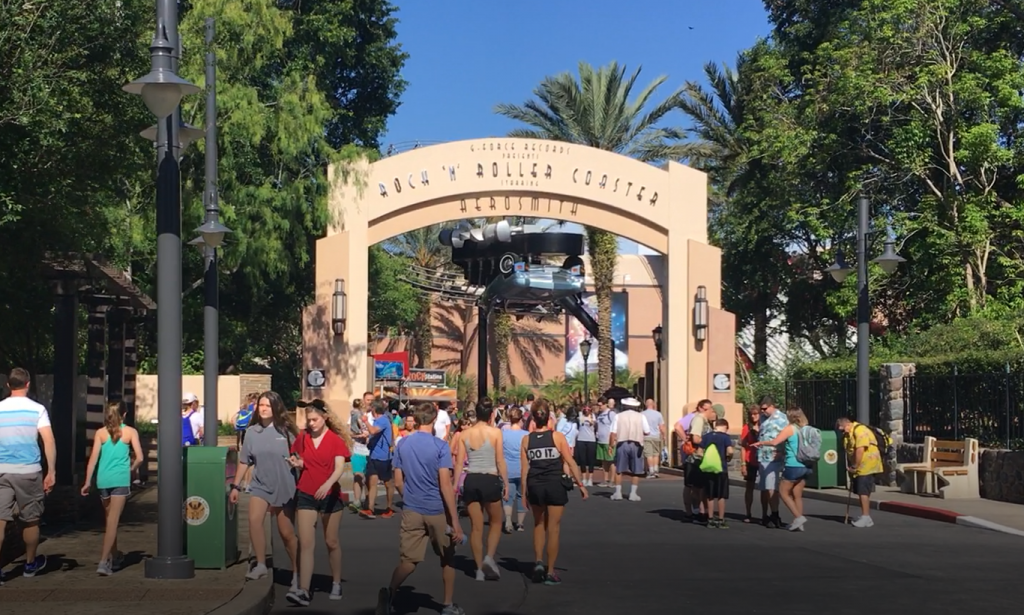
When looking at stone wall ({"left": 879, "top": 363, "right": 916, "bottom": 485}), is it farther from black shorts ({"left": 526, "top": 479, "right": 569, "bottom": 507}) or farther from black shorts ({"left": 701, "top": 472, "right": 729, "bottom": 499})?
black shorts ({"left": 526, "top": 479, "right": 569, "bottom": 507})

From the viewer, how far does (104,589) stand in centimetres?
1090

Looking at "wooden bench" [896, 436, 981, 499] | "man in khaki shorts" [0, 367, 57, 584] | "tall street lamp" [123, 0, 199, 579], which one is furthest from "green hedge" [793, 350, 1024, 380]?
"man in khaki shorts" [0, 367, 57, 584]

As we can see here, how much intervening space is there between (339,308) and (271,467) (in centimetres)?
2034

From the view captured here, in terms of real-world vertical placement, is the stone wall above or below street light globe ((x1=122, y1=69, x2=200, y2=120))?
below

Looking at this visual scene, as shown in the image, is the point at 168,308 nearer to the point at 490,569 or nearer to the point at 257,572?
the point at 257,572

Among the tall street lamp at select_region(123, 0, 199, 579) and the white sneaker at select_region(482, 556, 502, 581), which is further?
the white sneaker at select_region(482, 556, 502, 581)

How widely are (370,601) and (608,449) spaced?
14.4m

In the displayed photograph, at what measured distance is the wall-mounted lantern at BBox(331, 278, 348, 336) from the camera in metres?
31.7

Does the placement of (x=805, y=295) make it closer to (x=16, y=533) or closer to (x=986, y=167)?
(x=986, y=167)

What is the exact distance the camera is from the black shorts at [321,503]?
11211 mm

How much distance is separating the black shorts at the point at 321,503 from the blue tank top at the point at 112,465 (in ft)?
6.08

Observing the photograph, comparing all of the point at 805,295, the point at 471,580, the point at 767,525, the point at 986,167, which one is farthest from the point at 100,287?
the point at 805,295

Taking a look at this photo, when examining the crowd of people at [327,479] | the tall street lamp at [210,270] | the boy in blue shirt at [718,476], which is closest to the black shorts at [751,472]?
the boy in blue shirt at [718,476]

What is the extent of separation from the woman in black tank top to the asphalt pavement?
280 millimetres
